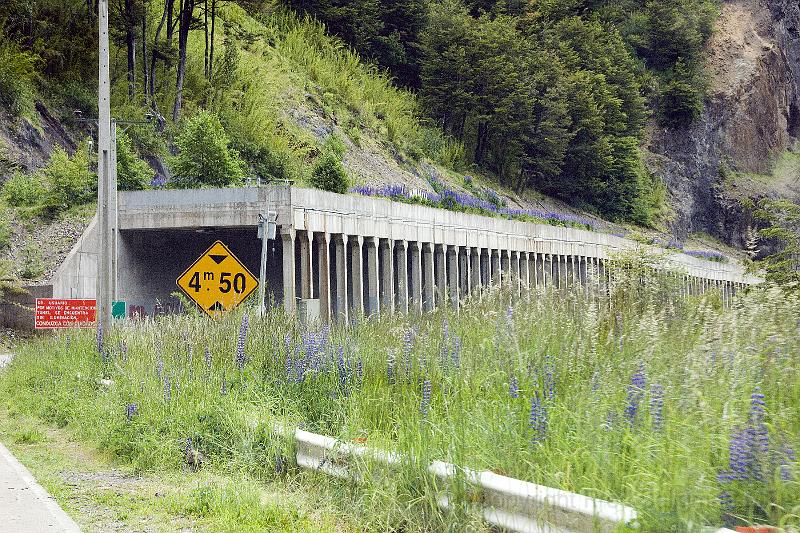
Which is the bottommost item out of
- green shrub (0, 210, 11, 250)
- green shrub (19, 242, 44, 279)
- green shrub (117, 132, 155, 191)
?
green shrub (19, 242, 44, 279)

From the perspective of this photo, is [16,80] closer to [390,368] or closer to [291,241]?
[291,241]

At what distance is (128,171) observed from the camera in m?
34.3

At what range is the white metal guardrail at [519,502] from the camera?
5.37 m

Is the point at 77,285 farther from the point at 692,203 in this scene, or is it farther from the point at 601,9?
the point at 601,9

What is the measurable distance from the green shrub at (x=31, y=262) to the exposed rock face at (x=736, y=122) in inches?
2378

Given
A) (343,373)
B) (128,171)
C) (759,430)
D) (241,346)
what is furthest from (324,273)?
(759,430)

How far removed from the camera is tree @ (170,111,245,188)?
34.8 metres

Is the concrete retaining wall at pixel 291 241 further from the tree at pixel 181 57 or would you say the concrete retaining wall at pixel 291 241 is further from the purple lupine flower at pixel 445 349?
the purple lupine flower at pixel 445 349

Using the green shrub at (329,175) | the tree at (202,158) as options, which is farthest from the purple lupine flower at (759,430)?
the green shrub at (329,175)

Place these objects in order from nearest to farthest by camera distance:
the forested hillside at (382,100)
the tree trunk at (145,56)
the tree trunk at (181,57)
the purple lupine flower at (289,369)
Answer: the purple lupine flower at (289,369) < the forested hillside at (382,100) < the tree trunk at (145,56) < the tree trunk at (181,57)

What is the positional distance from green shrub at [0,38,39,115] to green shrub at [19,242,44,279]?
678 centimetres

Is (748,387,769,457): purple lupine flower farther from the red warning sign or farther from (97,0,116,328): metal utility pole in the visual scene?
the red warning sign

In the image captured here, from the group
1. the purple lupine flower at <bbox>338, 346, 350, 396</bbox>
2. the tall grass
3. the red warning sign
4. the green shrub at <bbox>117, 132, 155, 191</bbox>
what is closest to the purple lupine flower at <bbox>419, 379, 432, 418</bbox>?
the tall grass

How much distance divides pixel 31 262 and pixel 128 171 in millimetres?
4944
